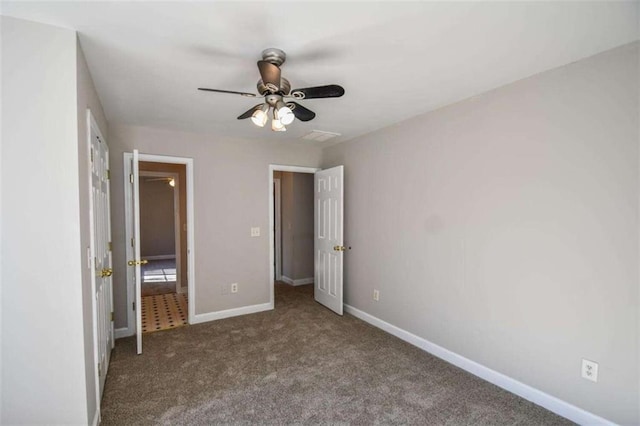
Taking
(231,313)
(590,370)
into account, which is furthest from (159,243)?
(590,370)

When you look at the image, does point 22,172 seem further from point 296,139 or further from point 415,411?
point 296,139

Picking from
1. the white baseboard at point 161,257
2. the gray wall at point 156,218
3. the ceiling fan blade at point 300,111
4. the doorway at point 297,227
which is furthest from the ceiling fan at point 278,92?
the white baseboard at point 161,257

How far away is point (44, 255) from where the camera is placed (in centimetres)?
157

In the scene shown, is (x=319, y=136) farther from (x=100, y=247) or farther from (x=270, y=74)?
(x=100, y=247)

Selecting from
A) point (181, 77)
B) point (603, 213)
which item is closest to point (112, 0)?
point (181, 77)

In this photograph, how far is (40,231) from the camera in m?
1.56

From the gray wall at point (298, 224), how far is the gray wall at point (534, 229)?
257 centimetres

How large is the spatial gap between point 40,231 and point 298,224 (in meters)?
4.26

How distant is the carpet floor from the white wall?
26.0 inches

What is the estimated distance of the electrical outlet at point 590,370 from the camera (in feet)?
6.31

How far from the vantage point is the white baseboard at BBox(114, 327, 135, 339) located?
3.37 meters

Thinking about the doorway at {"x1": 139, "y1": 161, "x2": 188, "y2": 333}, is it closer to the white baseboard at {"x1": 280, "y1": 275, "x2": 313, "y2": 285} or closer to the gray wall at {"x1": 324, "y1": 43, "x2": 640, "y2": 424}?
the white baseboard at {"x1": 280, "y1": 275, "x2": 313, "y2": 285}

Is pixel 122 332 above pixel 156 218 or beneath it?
beneath

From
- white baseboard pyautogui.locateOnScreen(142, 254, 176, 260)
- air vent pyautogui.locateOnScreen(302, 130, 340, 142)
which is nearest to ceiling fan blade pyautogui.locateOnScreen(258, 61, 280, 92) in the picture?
air vent pyautogui.locateOnScreen(302, 130, 340, 142)
